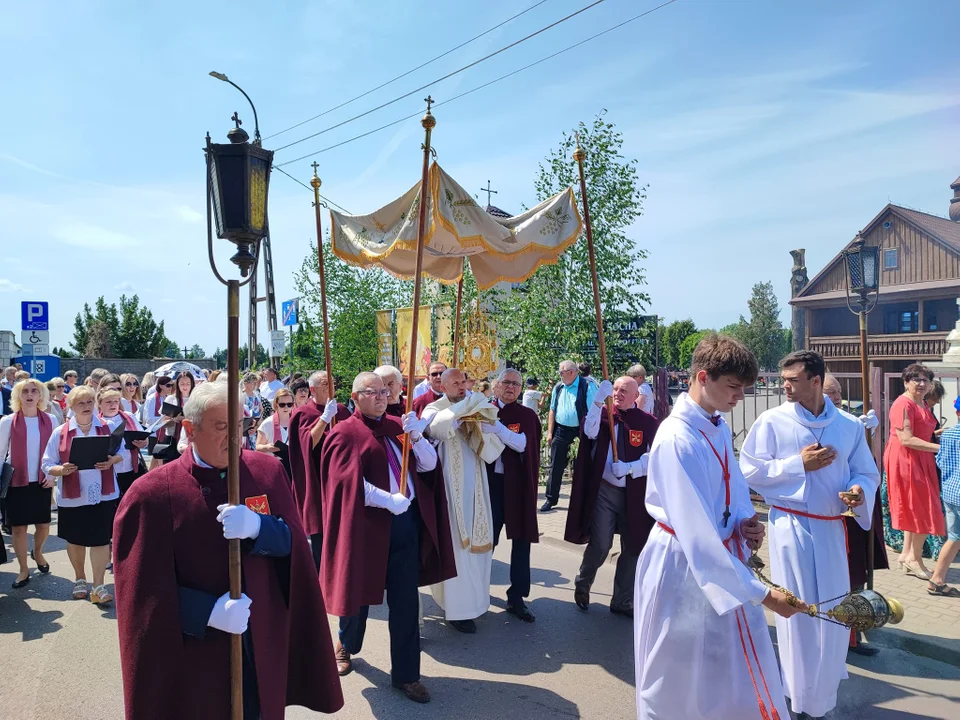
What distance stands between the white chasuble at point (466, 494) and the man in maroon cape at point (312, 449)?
2.73 ft

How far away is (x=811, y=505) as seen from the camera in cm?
398

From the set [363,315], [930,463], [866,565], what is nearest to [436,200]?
[866,565]

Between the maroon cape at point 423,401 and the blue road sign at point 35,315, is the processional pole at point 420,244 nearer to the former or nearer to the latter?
the maroon cape at point 423,401

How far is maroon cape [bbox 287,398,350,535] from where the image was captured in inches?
210

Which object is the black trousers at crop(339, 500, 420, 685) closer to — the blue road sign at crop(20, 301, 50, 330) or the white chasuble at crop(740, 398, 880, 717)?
the white chasuble at crop(740, 398, 880, 717)

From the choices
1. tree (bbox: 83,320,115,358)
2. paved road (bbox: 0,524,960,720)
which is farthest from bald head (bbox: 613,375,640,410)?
tree (bbox: 83,320,115,358)

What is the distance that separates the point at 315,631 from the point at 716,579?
1.64 meters

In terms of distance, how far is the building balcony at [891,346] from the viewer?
30.3m

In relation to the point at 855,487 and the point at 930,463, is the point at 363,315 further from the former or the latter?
the point at 855,487

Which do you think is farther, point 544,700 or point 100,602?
point 100,602

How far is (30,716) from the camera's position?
4070 millimetres

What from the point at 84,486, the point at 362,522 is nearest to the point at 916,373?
the point at 362,522

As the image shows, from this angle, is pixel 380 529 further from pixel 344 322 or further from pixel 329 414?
pixel 344 322

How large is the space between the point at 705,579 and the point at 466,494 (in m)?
3.12
